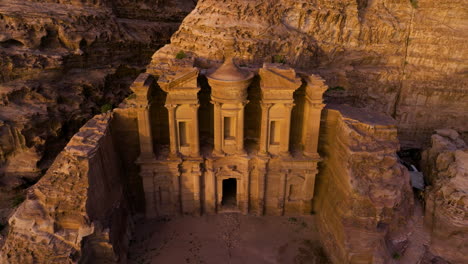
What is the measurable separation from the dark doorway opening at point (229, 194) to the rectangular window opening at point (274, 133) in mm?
4609

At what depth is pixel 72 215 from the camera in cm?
1370

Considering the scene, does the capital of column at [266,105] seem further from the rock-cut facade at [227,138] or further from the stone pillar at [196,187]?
the stone pillar at [196,187]

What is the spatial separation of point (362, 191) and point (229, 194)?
8.62 m

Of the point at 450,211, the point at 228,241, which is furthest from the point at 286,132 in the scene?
the point at 450,211

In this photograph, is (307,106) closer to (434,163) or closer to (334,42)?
(434,163)

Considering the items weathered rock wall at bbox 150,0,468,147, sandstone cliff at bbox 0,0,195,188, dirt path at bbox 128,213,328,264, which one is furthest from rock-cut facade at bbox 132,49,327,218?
sandstone cliff at bbox 0,0,195,188

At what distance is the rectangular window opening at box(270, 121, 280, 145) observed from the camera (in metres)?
18.8

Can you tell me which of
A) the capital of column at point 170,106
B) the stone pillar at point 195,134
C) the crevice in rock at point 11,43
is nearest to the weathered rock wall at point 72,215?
the capital of column at point 170,106

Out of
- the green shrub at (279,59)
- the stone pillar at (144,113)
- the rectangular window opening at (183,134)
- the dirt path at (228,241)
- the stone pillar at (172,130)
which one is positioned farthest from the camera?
the green shrub at (279,59)

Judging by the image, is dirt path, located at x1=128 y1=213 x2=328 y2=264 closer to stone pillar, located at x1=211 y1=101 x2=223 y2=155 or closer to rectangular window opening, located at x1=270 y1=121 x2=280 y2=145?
stone pillar, located at x1=211 y1=101 x2=223 y2=155

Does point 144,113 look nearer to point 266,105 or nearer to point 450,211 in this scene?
point 266,105

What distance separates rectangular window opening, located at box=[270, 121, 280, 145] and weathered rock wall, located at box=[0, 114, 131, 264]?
8.88m

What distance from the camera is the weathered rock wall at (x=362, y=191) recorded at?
50.9 ft

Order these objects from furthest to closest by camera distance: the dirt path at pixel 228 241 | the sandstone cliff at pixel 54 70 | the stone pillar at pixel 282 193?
1. the sandstone cliff at pixel 54 70
2. the stone pillar at pixel 282 193
3. the dirt path at pixel 228 241
